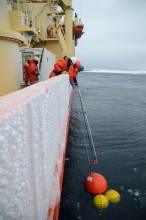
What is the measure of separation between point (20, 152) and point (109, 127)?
7.74 meters

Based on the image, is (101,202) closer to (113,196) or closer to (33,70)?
(113,196)

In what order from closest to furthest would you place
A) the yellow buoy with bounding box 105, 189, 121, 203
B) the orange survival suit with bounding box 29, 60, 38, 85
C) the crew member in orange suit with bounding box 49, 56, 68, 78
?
the yellow buoy with bounding box 105, 189, 121, 203, the crew member in orange suit with bounding box 49, 56, 68, 78, the orange survival suit with bounding box 29, 60, 38, 85

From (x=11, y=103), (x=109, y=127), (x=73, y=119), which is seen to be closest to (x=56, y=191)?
(x=11, y=103)

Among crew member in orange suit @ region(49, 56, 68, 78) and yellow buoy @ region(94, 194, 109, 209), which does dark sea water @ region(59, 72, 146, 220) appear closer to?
yellow buoy @ region(94, 194, 109, 209)

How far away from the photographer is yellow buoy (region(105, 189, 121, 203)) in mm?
3630

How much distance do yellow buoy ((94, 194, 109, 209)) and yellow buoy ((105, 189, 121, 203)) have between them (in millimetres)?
131

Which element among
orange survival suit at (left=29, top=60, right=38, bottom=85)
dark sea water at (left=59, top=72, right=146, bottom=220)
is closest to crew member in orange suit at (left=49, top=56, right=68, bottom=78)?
orange survival suit at (left=29, top=60, right=38, bottom=85)

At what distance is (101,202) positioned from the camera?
3.49 metres

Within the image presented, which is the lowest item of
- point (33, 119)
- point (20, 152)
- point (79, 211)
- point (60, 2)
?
point (79, 211)

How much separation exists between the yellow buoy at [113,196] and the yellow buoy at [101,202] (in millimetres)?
131

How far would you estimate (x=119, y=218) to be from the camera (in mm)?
3311

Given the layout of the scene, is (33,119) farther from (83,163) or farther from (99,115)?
(99,115)

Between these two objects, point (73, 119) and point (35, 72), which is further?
point (73, 119)

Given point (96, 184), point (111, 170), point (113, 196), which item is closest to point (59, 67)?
point (111, 170)
